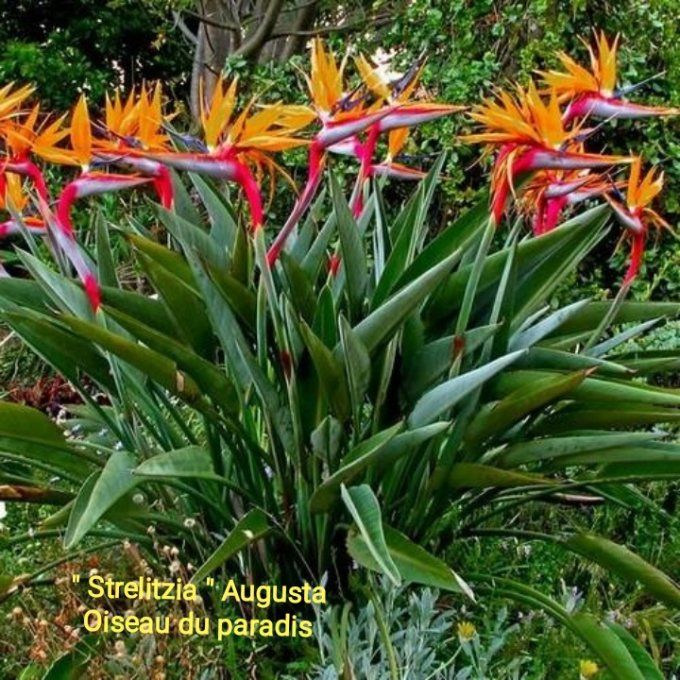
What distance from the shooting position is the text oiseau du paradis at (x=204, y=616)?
2.05 metres

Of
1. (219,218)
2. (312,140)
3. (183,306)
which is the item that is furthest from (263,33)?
(312,140)

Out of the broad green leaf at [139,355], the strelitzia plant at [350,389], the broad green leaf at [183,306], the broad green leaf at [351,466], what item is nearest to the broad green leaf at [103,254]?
the strelitzia plant at [350,389]

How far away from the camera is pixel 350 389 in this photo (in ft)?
6.54

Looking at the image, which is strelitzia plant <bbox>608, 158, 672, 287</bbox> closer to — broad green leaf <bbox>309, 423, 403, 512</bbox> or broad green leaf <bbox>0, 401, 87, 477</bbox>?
broad green leaf <bbox>309, 423, 403, 512</bbox>

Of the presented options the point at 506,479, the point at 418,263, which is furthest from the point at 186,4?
the point at 506,479

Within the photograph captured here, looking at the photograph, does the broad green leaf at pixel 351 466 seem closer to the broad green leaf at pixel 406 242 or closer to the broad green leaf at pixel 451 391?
the broad green leaf at pixel 451 391

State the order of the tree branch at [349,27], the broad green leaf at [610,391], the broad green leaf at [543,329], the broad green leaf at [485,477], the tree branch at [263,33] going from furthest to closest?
the tree branch at [263,33] → the tree branch at [349,27] → the broad green leaf at [543,329] → the broad green leaf at [610,391] → the broad green leaf at [485,477]

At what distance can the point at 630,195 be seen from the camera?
208 centimetres

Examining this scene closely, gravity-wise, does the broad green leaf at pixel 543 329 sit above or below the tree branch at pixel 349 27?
above

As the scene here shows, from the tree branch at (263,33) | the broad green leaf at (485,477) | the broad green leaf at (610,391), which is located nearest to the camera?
the broad green leaf at (485,477)

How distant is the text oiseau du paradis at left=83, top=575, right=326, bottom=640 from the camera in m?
2.05

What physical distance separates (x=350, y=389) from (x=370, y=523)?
295 millimetres

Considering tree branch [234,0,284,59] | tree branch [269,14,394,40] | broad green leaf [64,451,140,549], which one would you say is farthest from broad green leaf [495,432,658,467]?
tree branch [234,0,284,59]

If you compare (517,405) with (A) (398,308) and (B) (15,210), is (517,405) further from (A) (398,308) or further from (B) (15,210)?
(B) (15,210)
